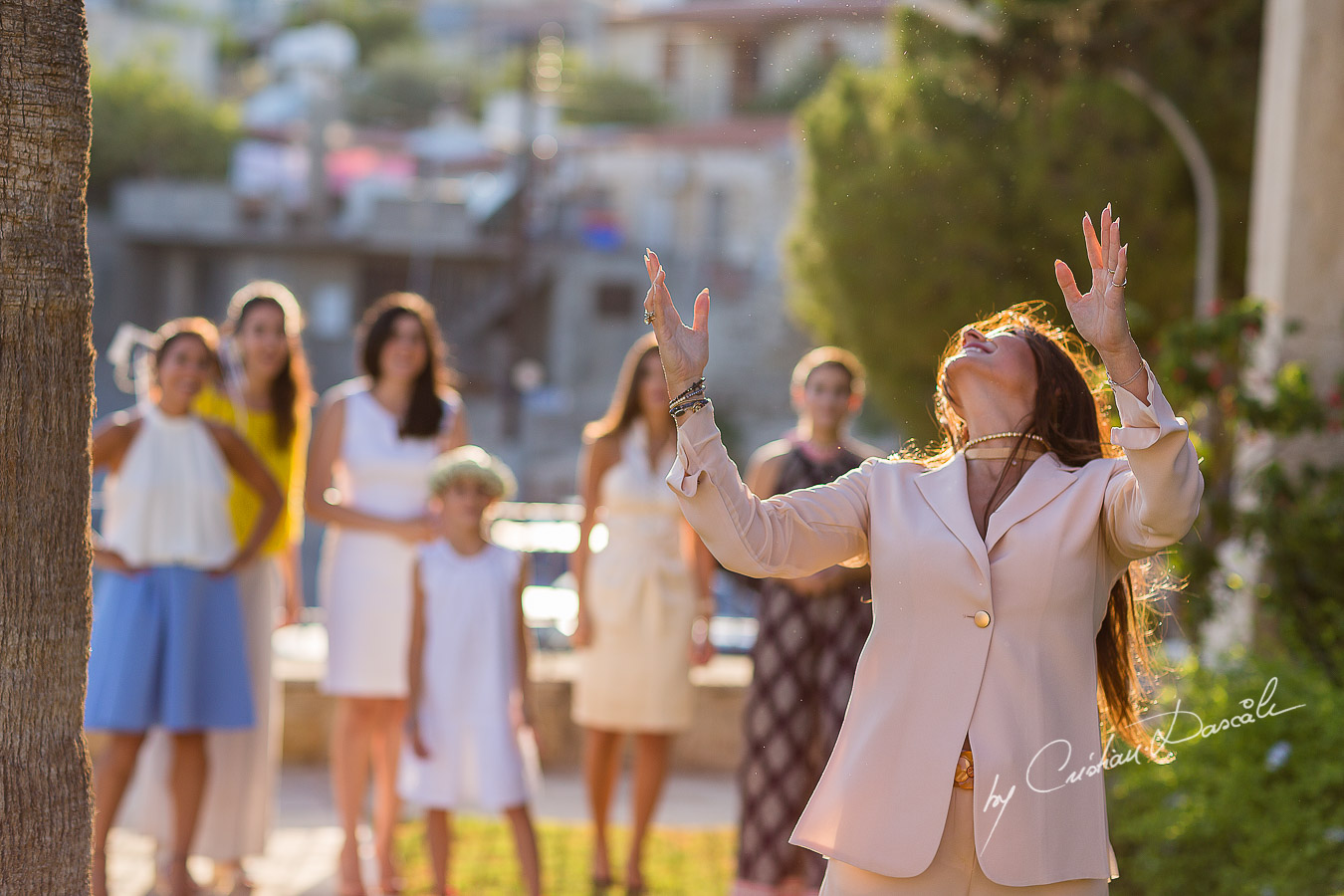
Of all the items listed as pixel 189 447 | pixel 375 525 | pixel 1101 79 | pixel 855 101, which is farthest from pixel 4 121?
pixel 855 101

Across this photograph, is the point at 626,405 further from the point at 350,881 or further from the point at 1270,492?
the point at 1270,492

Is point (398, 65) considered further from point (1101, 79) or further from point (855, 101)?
point (1101, 79)

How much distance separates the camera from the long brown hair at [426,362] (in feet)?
19.0

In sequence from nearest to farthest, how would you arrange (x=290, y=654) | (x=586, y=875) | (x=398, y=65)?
1. (x=586, y=875)
2. (x=290, y=654)
3. (x=398, y=65)

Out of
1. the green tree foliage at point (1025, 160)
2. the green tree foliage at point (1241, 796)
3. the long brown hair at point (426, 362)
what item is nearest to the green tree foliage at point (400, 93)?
the green tree foliage at point (1025, 160)

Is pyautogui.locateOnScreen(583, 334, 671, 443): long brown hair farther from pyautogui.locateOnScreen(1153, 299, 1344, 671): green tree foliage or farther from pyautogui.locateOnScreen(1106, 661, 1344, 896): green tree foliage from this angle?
pyautogui.locateOnScreen(1106, 661, 1344, 896): green tree foliage

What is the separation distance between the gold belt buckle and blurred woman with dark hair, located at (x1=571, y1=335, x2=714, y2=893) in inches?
129

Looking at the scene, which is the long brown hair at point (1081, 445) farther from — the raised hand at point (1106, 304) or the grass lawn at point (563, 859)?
the grass lawn at point (563, 859)

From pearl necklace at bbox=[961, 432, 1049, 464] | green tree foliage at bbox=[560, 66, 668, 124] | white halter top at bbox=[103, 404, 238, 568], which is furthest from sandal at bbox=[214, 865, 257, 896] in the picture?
green tree foliage at bbox=[560, 66, 668, 124]

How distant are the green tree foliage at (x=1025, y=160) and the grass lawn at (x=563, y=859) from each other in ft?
17.3

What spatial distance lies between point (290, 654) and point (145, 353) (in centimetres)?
379

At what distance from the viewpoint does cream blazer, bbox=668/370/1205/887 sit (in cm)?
252

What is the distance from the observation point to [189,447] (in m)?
5.13

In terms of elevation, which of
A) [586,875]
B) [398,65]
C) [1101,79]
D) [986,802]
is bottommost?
[586,875]
